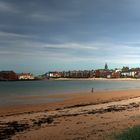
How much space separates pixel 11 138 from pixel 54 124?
3.49 metres

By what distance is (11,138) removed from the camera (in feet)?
39.2

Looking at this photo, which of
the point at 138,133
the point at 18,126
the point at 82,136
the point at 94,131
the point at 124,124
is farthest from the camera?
the point at 18,126

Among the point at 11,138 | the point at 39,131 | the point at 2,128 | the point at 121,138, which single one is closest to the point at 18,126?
the point at 2,128

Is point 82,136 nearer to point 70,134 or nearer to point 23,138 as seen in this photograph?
point 70,134

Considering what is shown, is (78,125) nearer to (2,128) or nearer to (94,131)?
(94,131)

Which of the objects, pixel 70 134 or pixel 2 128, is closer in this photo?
pixel 70 134

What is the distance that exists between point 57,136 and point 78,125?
2.80 metres

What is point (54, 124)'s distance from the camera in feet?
49.8

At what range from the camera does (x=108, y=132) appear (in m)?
12.0

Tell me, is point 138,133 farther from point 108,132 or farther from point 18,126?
point 18,126

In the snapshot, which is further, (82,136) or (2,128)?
(2,128)

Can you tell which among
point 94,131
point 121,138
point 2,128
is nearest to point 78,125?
point 94,131

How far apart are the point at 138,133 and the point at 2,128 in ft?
23.1

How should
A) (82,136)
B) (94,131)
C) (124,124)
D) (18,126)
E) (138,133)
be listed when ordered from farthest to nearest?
(18,126)
(124,124)
(94,131)
(82,136)
(138,133)
